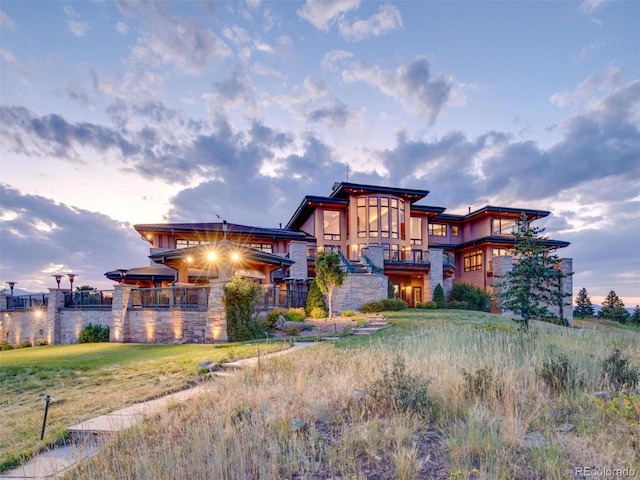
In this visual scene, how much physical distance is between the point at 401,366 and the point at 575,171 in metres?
26.9

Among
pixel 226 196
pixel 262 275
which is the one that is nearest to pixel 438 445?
pixel 262 275

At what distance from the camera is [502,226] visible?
98.8 ft

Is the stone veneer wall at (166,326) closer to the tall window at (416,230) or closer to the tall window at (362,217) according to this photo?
the tall window at (362,217)

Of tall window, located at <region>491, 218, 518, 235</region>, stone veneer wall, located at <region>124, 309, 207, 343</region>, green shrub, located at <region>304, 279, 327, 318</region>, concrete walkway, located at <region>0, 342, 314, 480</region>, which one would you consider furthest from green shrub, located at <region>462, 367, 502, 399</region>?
tall window, located at <region>491, 218, 518, 235</region>

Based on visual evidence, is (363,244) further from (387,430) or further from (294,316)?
(387,430)

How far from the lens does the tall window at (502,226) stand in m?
29.7

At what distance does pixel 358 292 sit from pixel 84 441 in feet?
51.4

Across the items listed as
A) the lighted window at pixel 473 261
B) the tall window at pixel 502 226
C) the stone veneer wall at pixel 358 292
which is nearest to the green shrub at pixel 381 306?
the stone veneer wall at pixel 358 292

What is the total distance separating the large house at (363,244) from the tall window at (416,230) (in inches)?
3.5

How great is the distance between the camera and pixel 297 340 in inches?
429

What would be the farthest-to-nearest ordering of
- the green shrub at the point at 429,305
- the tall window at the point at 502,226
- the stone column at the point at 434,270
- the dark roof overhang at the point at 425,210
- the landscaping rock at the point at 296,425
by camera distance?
1. the tall window at the point at 502,226
2. the dark roof overhang at the point at 425,210
3. the stone column at the point at 434,270
4. the green shrub at the point at 429,305
5. the landscaping rock at the point at 296,425

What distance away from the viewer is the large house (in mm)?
19062

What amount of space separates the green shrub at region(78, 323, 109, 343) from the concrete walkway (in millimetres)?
12735

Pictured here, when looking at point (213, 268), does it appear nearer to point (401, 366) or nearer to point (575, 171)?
point (401, 366)
